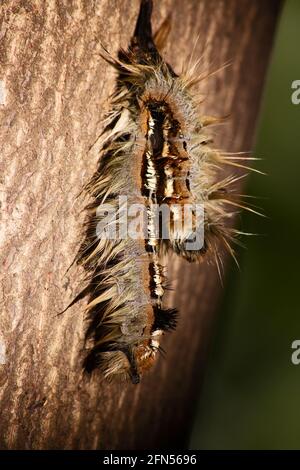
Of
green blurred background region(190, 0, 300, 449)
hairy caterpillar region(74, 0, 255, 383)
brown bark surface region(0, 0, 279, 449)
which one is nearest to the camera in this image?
brown bark surface region(0, 0, 279, 449)

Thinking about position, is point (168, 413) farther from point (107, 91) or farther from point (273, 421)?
point (107, 91)

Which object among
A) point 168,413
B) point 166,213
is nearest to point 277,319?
point 168,413

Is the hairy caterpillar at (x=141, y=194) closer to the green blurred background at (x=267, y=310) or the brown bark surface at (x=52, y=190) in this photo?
the brown bark surface at (x=52, y=190)

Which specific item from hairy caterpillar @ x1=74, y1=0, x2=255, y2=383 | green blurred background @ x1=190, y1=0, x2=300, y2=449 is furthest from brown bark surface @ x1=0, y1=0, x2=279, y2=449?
green blurred background @ x1=190, y1=0, x2=300, y2=449

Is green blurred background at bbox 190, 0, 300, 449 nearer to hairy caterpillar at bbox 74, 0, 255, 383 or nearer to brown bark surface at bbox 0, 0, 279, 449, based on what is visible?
brown bark surface at bbox 0, 0, 279, 449

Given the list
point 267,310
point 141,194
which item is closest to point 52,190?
point 141,194

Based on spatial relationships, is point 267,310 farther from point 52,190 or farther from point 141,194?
point 52,190
